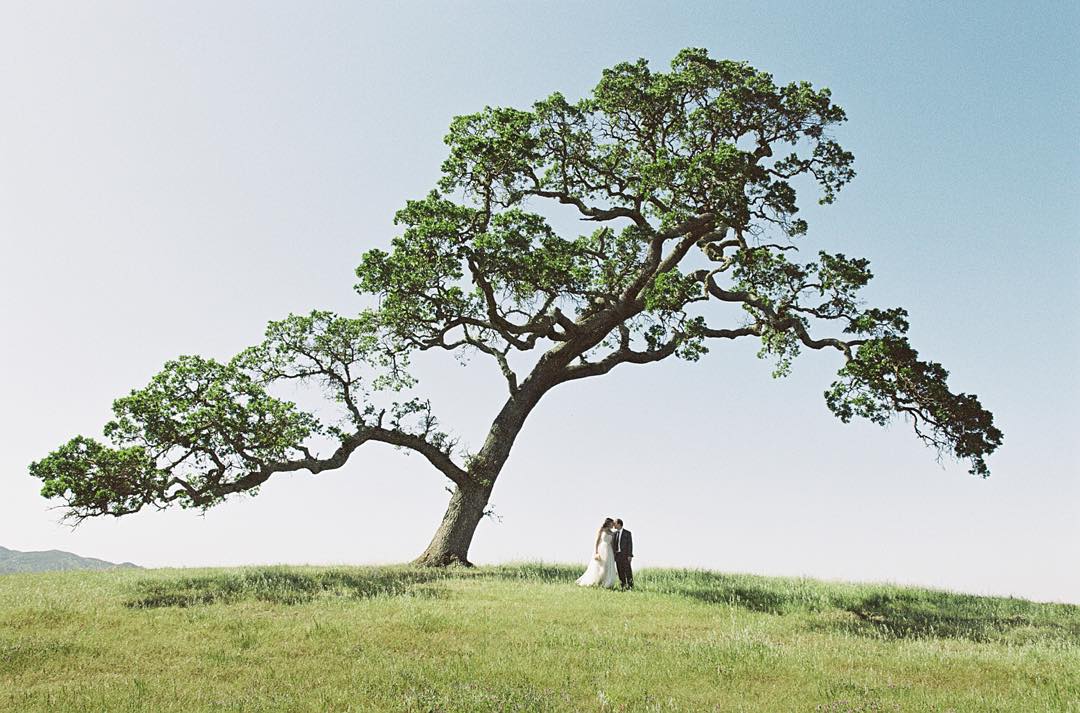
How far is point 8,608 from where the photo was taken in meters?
16.2

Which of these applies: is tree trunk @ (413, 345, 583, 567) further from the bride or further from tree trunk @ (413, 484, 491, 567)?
the bride

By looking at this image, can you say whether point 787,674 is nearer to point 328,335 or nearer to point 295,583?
point 295,583

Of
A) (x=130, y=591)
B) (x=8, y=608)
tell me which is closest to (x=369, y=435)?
(x=130, y=591)

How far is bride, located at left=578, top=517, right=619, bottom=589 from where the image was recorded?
69.9 feet

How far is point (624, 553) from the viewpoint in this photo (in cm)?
2155

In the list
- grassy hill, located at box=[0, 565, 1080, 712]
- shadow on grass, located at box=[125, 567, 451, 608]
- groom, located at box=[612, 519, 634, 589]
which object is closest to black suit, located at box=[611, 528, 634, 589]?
groom, located at box=[612, 519, 634, 589]

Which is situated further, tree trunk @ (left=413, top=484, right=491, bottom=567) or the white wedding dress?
tree trunk @ (left=413, top=484, right=491, bottom=567)

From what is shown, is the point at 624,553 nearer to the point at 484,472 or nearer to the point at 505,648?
the point at 484,472

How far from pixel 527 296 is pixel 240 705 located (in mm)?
15874

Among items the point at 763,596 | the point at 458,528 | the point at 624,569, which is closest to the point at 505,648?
the point at 624,569

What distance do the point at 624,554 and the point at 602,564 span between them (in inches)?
25.7

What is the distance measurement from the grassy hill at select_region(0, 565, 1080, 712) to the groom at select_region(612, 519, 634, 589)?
820 millimetres

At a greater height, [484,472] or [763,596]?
[484,472]

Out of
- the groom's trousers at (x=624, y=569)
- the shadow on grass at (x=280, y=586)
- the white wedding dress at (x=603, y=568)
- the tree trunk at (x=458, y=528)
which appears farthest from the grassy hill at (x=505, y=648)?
the tree trunk at (x=458, y=528)
